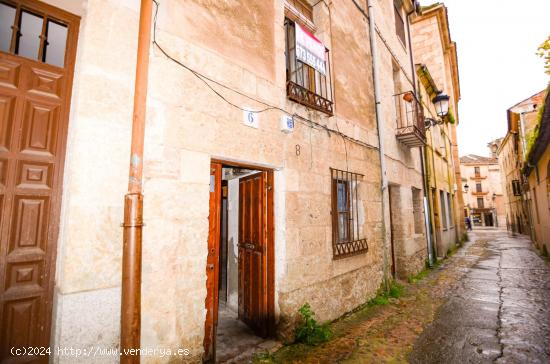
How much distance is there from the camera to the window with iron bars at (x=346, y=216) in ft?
15.4

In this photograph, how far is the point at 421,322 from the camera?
438 centimetres

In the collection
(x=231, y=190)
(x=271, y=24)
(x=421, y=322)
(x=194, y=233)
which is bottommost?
(x=421, y=322)

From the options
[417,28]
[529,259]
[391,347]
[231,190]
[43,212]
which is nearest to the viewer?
[43,212]

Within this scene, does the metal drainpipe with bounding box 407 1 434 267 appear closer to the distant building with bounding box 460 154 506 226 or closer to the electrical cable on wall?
the electrical cable on wall

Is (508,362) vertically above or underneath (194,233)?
underneath

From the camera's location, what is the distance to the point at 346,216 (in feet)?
16.7

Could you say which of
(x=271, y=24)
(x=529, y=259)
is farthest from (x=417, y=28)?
(x=271, y=24)

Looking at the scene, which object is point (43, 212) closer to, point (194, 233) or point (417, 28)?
point (194, 233)

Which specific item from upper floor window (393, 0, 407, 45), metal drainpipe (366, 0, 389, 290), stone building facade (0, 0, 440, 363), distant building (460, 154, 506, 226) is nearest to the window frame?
distant building (460, 154, 506, 226)

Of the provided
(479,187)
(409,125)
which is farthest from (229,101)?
(479,187)

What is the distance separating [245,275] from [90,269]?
2468mm

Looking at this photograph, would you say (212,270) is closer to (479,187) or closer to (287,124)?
(287,124)

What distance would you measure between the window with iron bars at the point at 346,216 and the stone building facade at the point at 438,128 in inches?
233

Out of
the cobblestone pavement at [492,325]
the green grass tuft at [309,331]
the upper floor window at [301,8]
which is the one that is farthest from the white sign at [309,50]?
the cobblestone pavement at [492,325]
